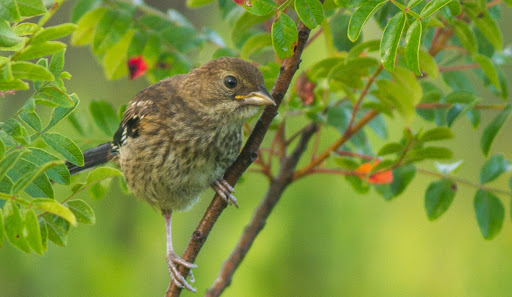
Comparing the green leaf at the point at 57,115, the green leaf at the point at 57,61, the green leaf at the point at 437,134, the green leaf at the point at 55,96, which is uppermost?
the green leaf at the point at 57,61

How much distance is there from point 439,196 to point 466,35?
2.59 feet

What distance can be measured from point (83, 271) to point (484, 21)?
3.62 m

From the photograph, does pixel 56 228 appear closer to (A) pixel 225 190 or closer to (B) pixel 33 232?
(B) pixel 33 232

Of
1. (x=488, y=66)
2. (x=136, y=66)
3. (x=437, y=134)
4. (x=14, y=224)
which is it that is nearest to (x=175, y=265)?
(x=136, y=66)

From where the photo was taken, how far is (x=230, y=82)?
3164 millimetres

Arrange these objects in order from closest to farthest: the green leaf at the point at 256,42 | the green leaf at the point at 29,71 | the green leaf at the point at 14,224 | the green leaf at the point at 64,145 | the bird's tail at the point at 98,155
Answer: the green leaf at the point at 29,71, the green leaf at the point at 14,224, the green leaf at the point at 64,145, the green leaf at the point at 256,42, the bird's tail at the point at 98,155

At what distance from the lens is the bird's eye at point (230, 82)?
3150mm

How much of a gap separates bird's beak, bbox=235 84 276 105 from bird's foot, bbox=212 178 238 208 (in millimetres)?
370

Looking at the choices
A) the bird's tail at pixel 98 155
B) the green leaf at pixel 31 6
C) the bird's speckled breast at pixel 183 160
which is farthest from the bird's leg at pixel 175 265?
the green leaf at pixel 31 6

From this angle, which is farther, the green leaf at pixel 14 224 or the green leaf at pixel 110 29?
the green leaf at pixel 110 29

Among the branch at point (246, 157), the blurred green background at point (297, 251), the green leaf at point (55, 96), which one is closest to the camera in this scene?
the green leaf at point (55, 96)

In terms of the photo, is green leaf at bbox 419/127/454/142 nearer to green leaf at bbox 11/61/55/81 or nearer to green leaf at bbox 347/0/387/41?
green leaf at bbox 347/0/387/41

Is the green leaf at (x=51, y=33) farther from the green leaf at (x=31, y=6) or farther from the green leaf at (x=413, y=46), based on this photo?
the green leaf at (x=413, y=46)

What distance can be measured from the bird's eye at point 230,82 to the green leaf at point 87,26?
68cm
